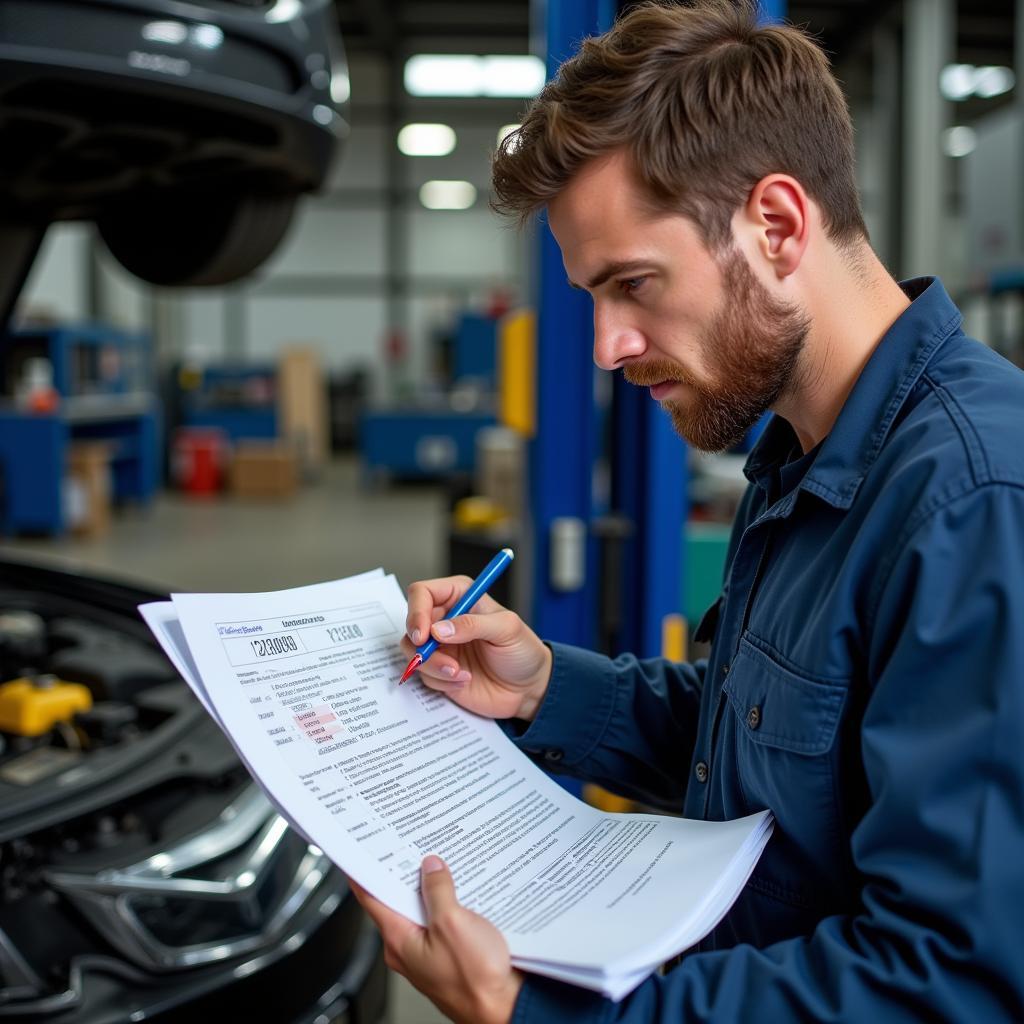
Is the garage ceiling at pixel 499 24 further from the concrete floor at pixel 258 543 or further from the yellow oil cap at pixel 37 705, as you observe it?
the yellow oil cap at pixel 37 705

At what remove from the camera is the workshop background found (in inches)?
55.3

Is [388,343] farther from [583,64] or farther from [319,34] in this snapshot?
[583,64]

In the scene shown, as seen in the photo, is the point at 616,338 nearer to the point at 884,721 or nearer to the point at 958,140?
the point at 884,721

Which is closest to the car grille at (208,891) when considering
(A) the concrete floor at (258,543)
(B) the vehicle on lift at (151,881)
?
(B) the vehicle on lift at (151,881)

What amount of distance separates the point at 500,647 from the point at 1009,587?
549 millimetres

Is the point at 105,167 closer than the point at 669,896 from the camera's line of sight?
No

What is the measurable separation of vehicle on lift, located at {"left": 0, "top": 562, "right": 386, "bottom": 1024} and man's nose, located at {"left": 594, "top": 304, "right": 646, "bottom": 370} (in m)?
0.59

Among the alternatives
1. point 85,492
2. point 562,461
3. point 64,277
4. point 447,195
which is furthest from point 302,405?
point 562,461

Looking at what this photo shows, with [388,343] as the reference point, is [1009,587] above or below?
below

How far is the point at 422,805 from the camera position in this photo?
87cm

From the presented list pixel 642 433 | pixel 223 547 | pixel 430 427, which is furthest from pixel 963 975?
pixel 430 427

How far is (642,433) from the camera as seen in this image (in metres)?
2.10

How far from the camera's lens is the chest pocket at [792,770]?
2.52 feet

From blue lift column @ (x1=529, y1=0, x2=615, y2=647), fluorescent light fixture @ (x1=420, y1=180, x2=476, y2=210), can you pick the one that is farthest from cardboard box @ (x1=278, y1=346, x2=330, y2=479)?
blue lift column @ (x1=529, y1=0, x2=615, y2=647)
